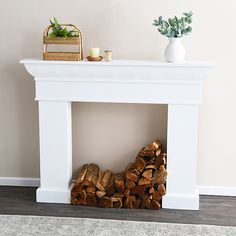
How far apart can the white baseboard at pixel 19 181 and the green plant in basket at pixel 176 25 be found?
1.56 m

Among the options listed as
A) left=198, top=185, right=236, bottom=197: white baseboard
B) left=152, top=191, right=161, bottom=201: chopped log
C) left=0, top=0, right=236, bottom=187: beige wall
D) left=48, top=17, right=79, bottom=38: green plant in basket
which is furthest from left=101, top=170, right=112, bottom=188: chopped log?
left=48, top=17, right=79, bottom=38: green plant in basket

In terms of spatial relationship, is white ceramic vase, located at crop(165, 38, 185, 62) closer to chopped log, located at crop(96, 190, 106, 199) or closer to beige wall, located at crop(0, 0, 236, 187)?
beige wall, located at crop(0, 0, 236, 187)

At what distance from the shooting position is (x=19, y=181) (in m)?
3.76

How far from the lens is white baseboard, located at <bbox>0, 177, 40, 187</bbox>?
12.3 ft

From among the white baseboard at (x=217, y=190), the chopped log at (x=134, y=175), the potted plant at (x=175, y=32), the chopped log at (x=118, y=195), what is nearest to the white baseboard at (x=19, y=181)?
the chopped log at (x=118, y=195)

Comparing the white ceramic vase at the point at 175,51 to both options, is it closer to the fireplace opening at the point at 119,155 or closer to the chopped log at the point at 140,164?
the fireplace opening at the point at 119,155

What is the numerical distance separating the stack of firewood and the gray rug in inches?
10.2

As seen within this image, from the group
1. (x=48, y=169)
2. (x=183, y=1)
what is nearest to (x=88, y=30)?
(x=183, y=1)

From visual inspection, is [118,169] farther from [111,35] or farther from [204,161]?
[111,35]

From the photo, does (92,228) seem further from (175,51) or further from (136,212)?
(175,51)

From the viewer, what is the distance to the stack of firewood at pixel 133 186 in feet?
10.8

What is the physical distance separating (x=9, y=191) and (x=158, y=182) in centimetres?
119

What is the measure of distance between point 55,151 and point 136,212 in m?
0.72

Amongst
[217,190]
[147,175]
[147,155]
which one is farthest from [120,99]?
[217,190]
